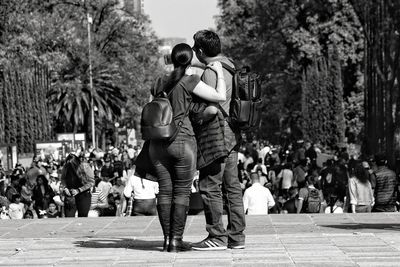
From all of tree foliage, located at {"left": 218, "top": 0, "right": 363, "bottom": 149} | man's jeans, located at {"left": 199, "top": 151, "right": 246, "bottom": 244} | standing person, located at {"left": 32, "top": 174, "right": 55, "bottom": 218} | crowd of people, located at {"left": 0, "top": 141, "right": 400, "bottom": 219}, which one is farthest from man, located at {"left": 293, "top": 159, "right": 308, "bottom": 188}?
tree foliage, located at {"left": 218, "top": 0, "right": 363, "bottom": 149}

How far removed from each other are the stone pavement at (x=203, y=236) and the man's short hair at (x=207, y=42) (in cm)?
160

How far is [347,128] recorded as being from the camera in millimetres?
67625

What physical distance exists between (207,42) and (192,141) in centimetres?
80

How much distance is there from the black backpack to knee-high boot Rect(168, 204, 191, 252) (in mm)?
828

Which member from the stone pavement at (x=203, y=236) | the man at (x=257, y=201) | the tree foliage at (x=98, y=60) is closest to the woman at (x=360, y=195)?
the man at (x=257, y=201)

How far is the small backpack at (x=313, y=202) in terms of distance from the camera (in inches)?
789

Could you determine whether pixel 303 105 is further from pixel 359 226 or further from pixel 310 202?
pixel 359 226

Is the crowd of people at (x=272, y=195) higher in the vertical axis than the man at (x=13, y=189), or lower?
higher

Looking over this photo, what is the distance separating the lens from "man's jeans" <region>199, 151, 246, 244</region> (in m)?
10.9

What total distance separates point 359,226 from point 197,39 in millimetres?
3590

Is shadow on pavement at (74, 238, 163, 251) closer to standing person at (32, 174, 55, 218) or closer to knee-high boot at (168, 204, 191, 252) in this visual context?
knee-high boot at (168, 204, 191, 252)

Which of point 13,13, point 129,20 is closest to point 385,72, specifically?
point 13,13

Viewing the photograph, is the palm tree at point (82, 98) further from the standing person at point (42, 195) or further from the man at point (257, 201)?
the man at point (257, 201)

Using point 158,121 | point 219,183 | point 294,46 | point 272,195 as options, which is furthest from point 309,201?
point 294,46
